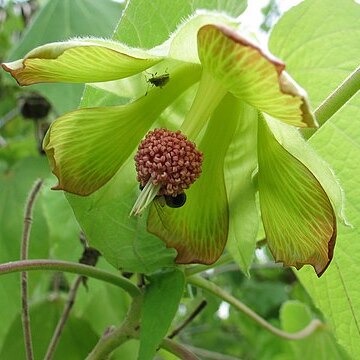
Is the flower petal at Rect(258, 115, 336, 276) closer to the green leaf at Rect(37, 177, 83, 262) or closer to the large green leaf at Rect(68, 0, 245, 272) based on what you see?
the large green leaf at Rect(68, 0, 245, 272)

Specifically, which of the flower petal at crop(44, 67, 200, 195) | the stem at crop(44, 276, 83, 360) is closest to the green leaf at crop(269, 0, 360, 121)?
the flower petal at crop(44, 67, 200, 195)

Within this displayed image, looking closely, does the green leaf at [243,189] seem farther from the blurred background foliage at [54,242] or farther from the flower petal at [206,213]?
the blurred background foliage at [54,242]

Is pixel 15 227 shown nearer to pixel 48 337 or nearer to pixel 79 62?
pixel 48 337

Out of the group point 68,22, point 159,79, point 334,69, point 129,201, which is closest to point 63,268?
point 129,201

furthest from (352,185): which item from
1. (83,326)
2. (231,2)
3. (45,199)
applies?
(45,199)

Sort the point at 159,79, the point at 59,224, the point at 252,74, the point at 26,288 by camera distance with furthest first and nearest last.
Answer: the point at 59,224, the point at 26,288, the point at 159,79, the point at 252,74

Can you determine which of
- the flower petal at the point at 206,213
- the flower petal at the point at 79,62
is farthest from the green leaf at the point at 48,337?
the flower petal at the point at 79,62
